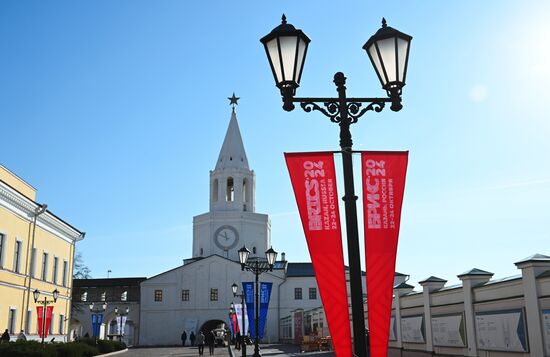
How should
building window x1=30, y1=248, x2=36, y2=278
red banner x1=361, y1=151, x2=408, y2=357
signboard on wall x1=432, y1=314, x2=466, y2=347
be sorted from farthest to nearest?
building window x1=30, y1=248, x2=36, y2=278 → signboard on wall x1=432, y1=314, x2=466, y2=347 → red banner x1=361, y1=151, x2=408, y2=357

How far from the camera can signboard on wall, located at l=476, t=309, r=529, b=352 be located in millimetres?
14142

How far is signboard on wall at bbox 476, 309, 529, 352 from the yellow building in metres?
23.6

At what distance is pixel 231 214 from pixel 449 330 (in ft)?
154

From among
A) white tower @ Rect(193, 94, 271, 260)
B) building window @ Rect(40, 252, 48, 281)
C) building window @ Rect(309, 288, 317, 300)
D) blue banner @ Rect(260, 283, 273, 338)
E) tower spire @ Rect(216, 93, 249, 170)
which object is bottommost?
blue banner @ Rect(260, 283, 273, 338)

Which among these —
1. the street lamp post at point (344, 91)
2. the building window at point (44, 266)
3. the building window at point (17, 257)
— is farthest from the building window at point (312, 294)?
the street lamp post at point (344, 91)

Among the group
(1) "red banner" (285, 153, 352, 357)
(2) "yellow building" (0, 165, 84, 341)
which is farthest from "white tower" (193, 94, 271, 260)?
(1) "red banner" (285, 153, 352, 357)

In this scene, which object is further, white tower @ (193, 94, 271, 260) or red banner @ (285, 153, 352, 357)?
white tower @ (193, 94, 271, 260)

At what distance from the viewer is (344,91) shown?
22.9 ft

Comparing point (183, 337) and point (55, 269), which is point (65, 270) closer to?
point (55, 269)

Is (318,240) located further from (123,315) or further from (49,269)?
(123,315)

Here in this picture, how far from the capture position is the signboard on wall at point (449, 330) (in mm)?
17234

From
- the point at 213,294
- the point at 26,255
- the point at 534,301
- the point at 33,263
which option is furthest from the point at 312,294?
the point at 534,301

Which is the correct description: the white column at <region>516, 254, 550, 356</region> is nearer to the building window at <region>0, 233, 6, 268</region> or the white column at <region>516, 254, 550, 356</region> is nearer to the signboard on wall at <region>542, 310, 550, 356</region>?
the signboard on wall at <region>542, 310, 550, 356</region>

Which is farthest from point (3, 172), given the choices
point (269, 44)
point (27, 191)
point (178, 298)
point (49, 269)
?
point (178, 298)
